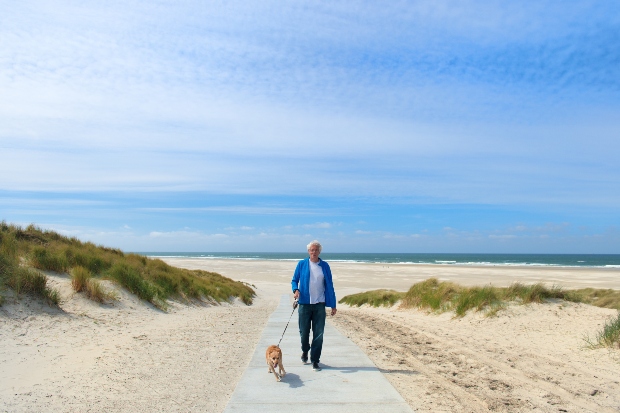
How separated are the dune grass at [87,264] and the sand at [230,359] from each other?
0.90 metres

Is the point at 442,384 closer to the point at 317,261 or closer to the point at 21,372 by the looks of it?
the point at 317,261

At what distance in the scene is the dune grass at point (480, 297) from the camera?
43.1 ft

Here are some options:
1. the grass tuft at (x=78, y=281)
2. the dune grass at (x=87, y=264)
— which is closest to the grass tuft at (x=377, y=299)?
the dune grass at (x=87, y=264)

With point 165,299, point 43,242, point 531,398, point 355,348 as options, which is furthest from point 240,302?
point 531,398

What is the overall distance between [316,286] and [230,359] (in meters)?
2.28

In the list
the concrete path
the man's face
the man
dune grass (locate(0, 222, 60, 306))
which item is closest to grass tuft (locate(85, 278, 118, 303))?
dune grass (locate(0, 222, 60, 306))

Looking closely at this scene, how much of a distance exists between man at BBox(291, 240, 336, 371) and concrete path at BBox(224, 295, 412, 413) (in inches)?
18.7

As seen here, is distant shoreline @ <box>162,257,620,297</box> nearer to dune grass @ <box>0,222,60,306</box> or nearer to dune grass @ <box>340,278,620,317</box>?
dune grass @ <box>340,278,620,317</box>

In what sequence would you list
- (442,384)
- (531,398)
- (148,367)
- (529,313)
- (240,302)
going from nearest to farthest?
(531,398)
(442,384)
(148,367)
(529,313)
(240,302)

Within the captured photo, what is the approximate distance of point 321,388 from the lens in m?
5.51

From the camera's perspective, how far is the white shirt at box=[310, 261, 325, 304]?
6.54 meters

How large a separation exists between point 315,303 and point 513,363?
355cm

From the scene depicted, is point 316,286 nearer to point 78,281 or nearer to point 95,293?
point 95,293

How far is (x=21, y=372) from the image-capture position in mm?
6375
